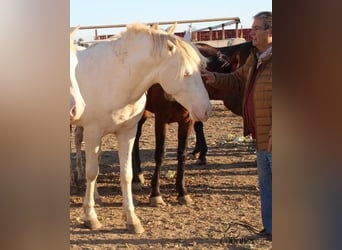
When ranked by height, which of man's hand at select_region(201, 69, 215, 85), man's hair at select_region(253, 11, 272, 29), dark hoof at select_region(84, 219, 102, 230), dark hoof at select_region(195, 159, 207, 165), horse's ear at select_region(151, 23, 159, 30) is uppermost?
horse's ear at select_region(151, 23, 159, 30)

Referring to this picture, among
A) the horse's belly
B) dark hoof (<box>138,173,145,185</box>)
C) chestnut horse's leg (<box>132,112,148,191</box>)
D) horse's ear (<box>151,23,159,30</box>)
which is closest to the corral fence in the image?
horse's ear (<box>151,23,159,30</box>)

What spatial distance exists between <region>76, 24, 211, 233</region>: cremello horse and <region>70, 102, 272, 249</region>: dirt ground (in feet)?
0.21

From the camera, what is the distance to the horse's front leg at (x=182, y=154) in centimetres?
238

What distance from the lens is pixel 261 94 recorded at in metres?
1.47

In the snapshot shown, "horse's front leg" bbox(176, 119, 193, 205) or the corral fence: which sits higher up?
the corral fence

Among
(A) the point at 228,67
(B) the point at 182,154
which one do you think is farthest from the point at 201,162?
(A) the point at 228,67

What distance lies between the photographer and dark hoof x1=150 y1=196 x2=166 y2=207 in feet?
7.45

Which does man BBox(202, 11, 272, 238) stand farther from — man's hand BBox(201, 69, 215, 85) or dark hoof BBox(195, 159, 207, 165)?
dark hoof BBox(195, 159, 207, 165)

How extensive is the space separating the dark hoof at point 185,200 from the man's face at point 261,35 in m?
1.03

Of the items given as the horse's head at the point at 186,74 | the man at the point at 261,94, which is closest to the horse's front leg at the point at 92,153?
the horse's head at the point at 186,74

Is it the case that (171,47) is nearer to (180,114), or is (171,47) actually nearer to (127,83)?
(127,83)

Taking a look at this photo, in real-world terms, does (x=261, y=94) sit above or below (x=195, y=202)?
above

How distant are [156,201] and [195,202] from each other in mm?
199
